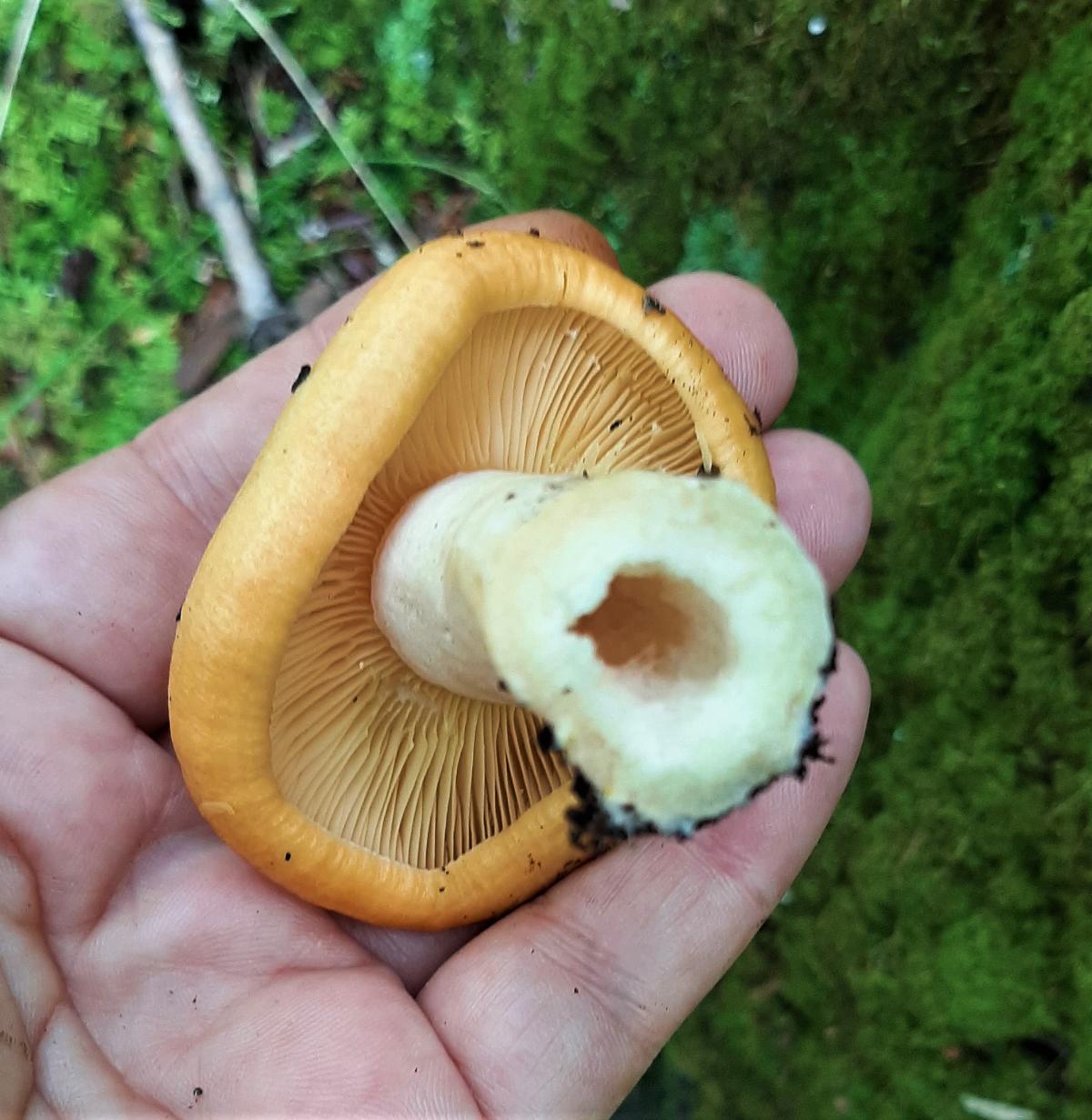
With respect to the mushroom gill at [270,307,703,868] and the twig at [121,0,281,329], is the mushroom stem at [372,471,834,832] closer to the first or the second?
the mushroom gill at [270,307,703,868]

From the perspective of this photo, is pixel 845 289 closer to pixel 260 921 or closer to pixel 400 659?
pixel 400 659

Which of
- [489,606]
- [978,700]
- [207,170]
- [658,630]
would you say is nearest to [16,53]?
[207,170]

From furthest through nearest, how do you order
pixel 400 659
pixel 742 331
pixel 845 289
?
pixel 845 289 < pixel 742 331 < pixel 400 659

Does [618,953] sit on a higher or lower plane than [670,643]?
lower

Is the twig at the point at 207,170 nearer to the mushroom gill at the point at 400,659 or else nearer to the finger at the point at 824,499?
the mushroom gill at the point at 400,659

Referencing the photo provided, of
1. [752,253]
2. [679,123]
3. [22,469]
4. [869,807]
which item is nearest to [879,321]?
[752,253]

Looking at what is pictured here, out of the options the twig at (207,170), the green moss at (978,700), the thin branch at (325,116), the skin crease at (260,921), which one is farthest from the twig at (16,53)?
the green moss at (978,700)

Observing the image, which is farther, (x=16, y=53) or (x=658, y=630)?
(x=16, y=53)
